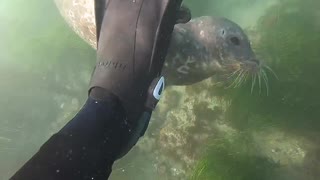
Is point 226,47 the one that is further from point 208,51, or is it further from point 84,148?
point 84,148

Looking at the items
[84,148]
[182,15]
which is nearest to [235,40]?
[182,15]

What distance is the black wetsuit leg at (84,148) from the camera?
79.9 inches

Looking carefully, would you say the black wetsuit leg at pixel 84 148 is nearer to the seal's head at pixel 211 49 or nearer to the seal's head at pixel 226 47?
the seal's head at pixel 211 49

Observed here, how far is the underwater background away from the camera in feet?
15.1

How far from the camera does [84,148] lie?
2271mm

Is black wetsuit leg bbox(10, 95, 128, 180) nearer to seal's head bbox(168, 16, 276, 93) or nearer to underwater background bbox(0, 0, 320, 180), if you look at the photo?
seal's head bbox(168, 16, 276, 93)

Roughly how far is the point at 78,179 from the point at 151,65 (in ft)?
3.87

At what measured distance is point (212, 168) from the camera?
449cm

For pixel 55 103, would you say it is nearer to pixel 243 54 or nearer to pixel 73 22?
pixel 73 22

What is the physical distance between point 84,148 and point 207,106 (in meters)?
3.10

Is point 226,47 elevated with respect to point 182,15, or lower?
lower

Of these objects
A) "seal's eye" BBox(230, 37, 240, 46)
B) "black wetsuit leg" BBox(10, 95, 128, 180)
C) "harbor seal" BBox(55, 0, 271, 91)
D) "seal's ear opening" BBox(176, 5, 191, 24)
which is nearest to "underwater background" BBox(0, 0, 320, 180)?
"harbor seal" BBox(55, 0, 271, 91)

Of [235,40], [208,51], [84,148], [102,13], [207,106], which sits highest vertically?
[102,13]

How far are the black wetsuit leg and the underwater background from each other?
2.21m
